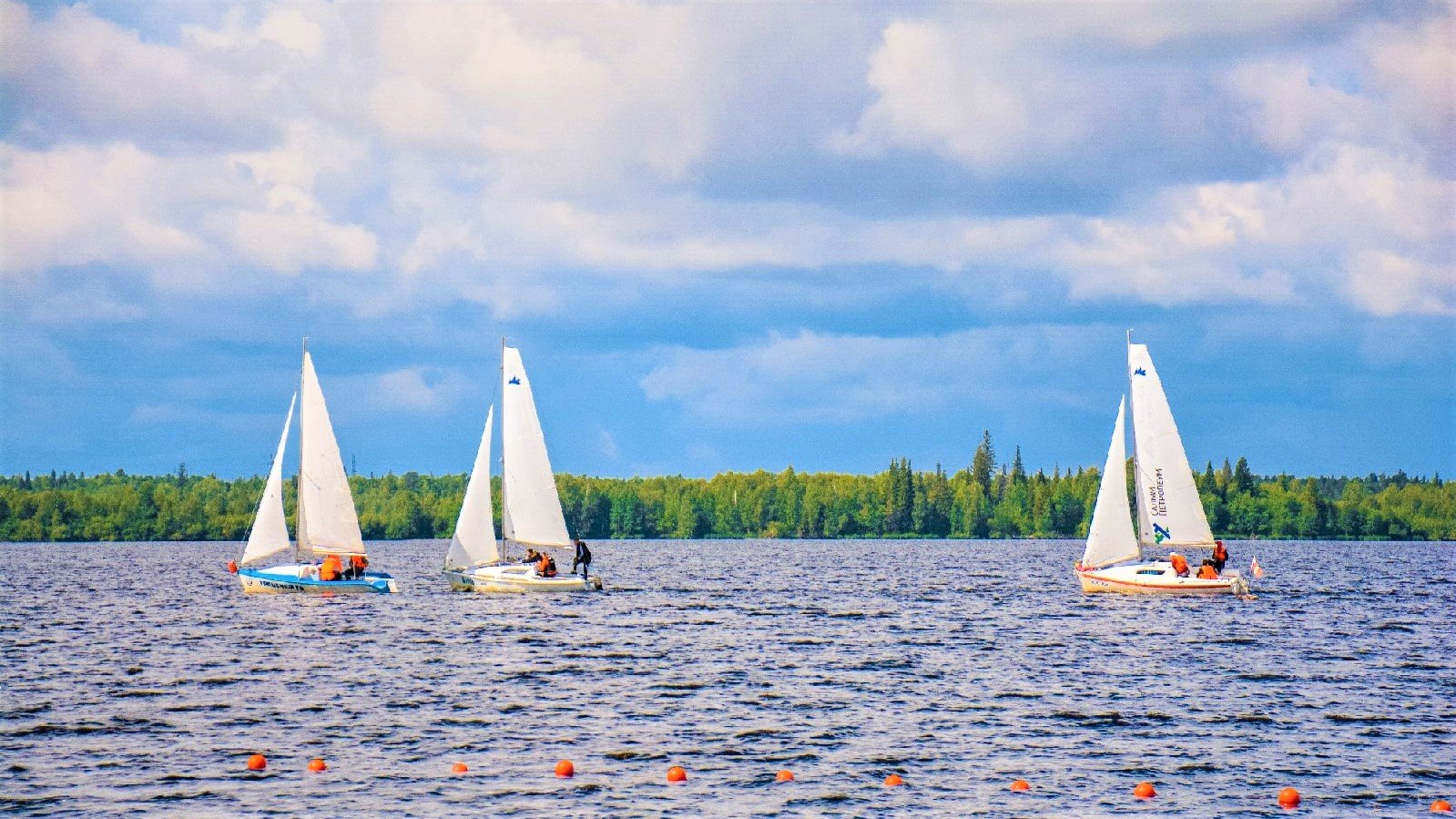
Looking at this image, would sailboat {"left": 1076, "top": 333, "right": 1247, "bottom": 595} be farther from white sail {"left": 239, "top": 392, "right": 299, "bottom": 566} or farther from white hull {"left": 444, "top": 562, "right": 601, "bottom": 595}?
white sail {"left": 239, "top": 392, "right": 299, "bottom": 566}

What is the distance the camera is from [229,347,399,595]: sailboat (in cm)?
8381

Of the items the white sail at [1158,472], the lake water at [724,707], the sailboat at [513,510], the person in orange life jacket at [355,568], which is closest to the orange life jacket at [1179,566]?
the lake water at [724,707]

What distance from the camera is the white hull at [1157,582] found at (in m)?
81.9

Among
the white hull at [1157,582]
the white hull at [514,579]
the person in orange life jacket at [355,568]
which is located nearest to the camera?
the white hull at [1157,582]

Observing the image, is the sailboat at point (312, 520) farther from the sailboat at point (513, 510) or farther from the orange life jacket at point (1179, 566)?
the orange life jacket at point (1179, 566)

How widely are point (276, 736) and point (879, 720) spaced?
15517mm

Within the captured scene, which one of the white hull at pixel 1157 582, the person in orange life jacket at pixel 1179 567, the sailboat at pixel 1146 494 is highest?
the sailboat at pixel 1146 494

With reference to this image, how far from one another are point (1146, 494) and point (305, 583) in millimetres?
44980

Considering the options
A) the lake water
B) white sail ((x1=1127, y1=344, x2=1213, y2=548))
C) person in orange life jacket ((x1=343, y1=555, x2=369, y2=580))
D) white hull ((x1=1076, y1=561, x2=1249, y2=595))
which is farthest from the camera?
white sail ((x1=1127, y1=344, x2=1213, y2=548))

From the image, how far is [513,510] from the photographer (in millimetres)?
84188

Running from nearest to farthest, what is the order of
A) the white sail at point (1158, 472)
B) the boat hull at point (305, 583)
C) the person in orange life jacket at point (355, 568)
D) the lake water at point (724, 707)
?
the lake water at point (724, 707) → the boat hull at point (305, 583) → the person in orange life jacket at point (355, 568) → the white sail at point (1158, 472)

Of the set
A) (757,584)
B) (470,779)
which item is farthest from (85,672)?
(757,584)

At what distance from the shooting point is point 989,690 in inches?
1909

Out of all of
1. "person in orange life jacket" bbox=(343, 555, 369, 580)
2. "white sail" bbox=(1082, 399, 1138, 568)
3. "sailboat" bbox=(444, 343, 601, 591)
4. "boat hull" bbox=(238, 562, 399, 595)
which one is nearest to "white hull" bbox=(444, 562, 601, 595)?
"sailboat" bbox=(444, 343, 601, 591)
